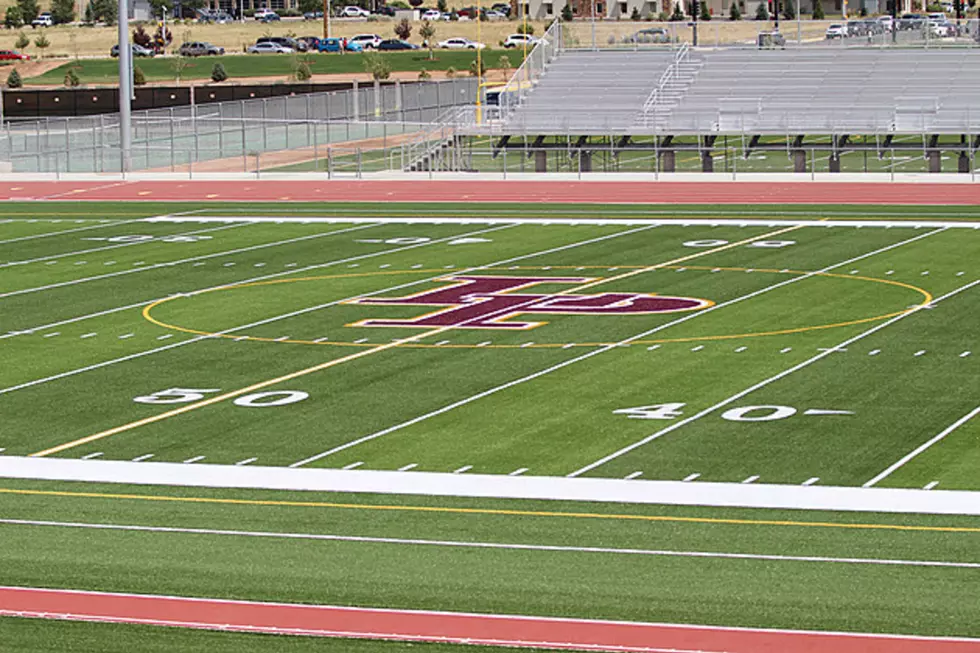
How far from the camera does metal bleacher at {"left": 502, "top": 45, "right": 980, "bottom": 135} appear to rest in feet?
228

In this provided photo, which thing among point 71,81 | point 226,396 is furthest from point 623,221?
point 71,81

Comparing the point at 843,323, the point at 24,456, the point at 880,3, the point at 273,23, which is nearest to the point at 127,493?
the point at 24,456

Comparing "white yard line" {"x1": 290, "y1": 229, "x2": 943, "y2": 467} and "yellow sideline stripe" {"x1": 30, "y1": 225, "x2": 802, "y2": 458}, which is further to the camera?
"yellow sideline stripe" {"x1": 30, "y1": 225, "x2": 802, "y2": 458}

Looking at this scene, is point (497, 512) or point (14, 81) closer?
point (497, 512)

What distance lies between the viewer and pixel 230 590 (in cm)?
1548

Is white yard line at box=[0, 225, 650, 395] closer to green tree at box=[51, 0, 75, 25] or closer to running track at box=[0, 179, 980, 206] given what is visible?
running track at box=[0, 179, 980, 206]

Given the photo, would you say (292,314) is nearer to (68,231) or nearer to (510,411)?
(510,411)

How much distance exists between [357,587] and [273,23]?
177 meters

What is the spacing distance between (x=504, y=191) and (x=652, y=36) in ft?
137

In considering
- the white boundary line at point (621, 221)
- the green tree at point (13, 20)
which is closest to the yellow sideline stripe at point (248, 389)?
the white boundary line at point (621, 221)

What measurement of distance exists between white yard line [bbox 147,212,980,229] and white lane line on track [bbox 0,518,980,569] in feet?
95.6

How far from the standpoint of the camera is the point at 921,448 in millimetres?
20672

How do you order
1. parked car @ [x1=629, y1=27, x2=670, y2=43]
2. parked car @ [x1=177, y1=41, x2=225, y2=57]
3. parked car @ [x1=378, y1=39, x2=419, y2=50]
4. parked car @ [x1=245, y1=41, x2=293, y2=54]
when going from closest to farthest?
parked car @ [x1=629, y1=27, x2=670, y2=43] < parked car @ [x1=177, y1=41, x2=225, y2=57] < parked car @ [x1=245, y1=41, x2=293, y2=54] < parked car @ [x1=378, y1=39, x2=419, y2=50]

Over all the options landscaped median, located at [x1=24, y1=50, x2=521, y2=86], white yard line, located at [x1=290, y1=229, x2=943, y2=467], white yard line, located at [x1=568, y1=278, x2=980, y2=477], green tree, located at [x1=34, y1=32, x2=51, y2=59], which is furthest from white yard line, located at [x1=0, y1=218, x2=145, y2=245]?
green tree, located at [x1=34, y1=32, x2=51, y2=59]
